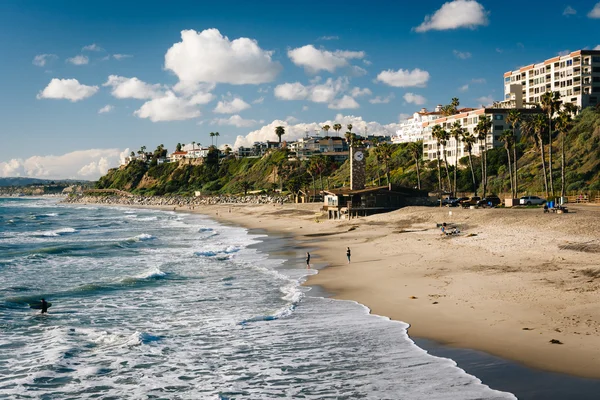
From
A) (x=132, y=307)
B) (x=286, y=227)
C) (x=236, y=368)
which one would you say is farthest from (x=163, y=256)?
(x=236, y=368)

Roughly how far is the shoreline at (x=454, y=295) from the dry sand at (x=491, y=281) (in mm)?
38

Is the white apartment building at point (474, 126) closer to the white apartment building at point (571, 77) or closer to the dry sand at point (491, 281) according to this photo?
the white apartment building at point (571, 77)

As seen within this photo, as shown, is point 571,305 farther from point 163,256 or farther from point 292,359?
point 163,256

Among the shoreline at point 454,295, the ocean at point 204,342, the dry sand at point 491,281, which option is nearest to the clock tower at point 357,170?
the shoreline at point 454,295

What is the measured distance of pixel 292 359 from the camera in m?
18.0

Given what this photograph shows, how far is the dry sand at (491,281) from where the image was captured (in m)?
17.6

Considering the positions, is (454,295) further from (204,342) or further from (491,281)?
(204,342)

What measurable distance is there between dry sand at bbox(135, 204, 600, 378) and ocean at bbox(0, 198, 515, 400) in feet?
6.58

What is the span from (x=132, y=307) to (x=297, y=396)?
51.5 ft

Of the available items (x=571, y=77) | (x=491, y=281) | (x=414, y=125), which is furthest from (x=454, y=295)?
(x=414, y=125)

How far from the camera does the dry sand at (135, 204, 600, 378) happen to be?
57.8 ft

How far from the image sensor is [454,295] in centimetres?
2492

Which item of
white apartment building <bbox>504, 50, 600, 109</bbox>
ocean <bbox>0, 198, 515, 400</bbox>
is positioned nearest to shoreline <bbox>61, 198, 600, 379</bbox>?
ocean <bbox>0, 198, 515, 400</bbox>

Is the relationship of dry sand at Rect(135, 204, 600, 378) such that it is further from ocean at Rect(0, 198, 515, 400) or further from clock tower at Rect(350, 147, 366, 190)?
clock tower at Rect(350, 147, 366, 190)
